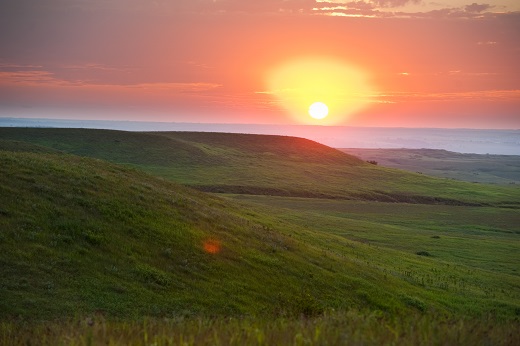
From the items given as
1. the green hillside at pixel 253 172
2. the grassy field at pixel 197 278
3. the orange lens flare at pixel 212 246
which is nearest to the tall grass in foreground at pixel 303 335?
the grassy field at pixel 197 278

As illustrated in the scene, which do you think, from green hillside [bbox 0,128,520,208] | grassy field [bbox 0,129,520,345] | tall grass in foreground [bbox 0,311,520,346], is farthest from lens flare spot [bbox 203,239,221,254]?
green hillside [bbox 0,128,520,208]

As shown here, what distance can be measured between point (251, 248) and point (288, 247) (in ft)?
14.5

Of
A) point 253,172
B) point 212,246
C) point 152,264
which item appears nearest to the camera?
point 152,264

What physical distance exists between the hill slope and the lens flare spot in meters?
0.08

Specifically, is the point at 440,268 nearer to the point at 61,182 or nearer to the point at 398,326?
the point at 61,182

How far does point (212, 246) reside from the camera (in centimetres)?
3106

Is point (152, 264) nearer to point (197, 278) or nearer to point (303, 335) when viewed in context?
point (197, 278)

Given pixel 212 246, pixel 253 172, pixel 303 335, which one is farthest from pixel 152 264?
pixel 253 172

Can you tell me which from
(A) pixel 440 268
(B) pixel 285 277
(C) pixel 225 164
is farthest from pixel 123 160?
Result: (B) pixel 285 277

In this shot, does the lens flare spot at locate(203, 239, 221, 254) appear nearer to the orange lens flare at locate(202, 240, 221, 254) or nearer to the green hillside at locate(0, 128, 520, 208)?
the orange lens flare at locate(202, 240, 221, 254)

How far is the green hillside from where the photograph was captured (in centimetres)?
12825

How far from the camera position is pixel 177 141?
18775 centimetres

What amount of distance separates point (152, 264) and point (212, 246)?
529cm

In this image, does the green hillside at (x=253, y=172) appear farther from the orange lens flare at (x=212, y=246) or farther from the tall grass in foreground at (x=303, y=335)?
the tall grass in foreground at (x=303, y=335)
